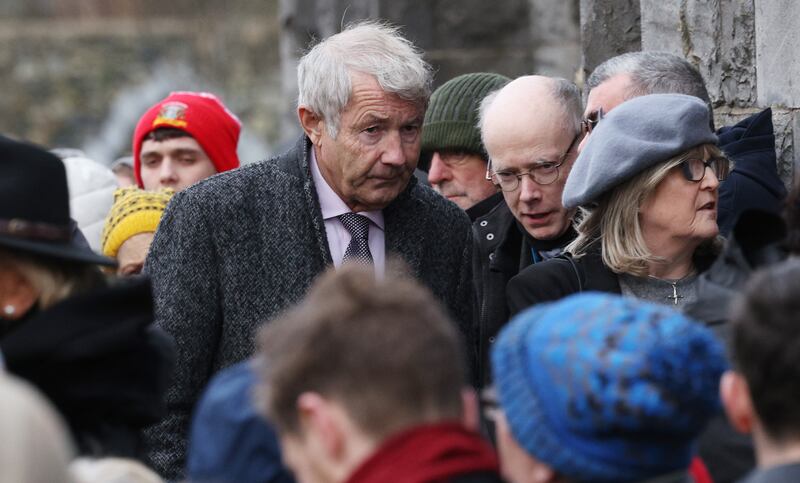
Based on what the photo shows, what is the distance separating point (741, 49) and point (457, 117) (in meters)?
1.06

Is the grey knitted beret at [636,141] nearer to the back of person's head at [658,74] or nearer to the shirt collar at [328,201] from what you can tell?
the shirt collar at [328,201]

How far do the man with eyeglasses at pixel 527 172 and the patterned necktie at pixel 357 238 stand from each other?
391mm

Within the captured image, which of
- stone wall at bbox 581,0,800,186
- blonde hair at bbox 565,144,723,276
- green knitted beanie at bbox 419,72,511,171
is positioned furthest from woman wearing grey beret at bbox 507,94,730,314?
green knitted beanie at bbox 419,72,511,171

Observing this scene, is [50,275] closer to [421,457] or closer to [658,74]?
[421,457]

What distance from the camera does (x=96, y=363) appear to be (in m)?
3.00

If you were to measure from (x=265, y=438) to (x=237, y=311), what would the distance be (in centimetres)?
159

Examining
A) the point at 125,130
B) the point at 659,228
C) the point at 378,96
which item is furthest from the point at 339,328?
the point at 125,130

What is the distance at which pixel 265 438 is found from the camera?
2568mm

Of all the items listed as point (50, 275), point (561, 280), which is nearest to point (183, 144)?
point (561, 280)

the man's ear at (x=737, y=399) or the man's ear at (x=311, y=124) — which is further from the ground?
the man's ear at (x=737, y=399)

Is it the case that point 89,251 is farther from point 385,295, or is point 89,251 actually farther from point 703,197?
point 703,197

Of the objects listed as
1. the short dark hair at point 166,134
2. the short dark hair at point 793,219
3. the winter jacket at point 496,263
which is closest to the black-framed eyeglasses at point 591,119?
the winter jacket at point 496,263

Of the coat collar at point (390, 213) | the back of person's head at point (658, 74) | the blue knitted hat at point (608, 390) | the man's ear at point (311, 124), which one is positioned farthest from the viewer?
the back of person's head at point (658, 74)

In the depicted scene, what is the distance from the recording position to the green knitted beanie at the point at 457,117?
5.53 m
